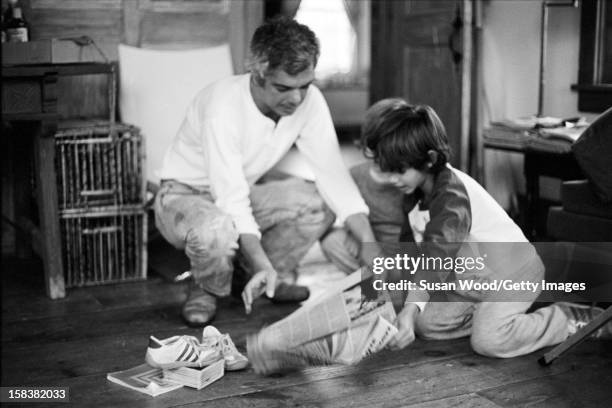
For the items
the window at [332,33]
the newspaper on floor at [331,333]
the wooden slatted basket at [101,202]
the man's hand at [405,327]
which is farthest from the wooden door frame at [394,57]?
the window at [332,33]

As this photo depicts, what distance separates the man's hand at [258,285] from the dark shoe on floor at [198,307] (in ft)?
1.45

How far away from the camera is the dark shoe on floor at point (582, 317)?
7.41 feet

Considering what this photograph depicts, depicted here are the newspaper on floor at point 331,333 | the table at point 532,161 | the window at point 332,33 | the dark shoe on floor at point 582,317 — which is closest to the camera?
the newspaper on floor at point 331,333

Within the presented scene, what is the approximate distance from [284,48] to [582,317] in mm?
1172

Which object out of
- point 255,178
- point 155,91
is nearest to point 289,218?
point 255,178

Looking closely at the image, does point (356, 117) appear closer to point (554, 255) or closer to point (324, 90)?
point (324, 90)

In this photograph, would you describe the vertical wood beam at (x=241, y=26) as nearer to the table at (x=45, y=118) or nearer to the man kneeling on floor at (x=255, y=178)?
the table at (x=45, y=118)

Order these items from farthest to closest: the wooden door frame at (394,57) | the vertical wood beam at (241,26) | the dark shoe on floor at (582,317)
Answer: the vertical wood beam at (241,26), the wooden door frame at (394,57), the dark shoe on floor at (582,317)

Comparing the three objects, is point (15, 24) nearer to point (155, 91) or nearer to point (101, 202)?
point (101, 202)

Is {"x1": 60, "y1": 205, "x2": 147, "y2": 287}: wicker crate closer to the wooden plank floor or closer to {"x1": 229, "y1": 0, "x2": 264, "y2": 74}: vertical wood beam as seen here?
the wooden plank floor

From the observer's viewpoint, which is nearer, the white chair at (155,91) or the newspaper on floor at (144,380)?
the newspaper on floor at (144,380)

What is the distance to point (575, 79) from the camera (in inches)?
132

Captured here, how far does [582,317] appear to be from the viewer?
2.30 meters

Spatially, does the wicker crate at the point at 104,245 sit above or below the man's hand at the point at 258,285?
below
